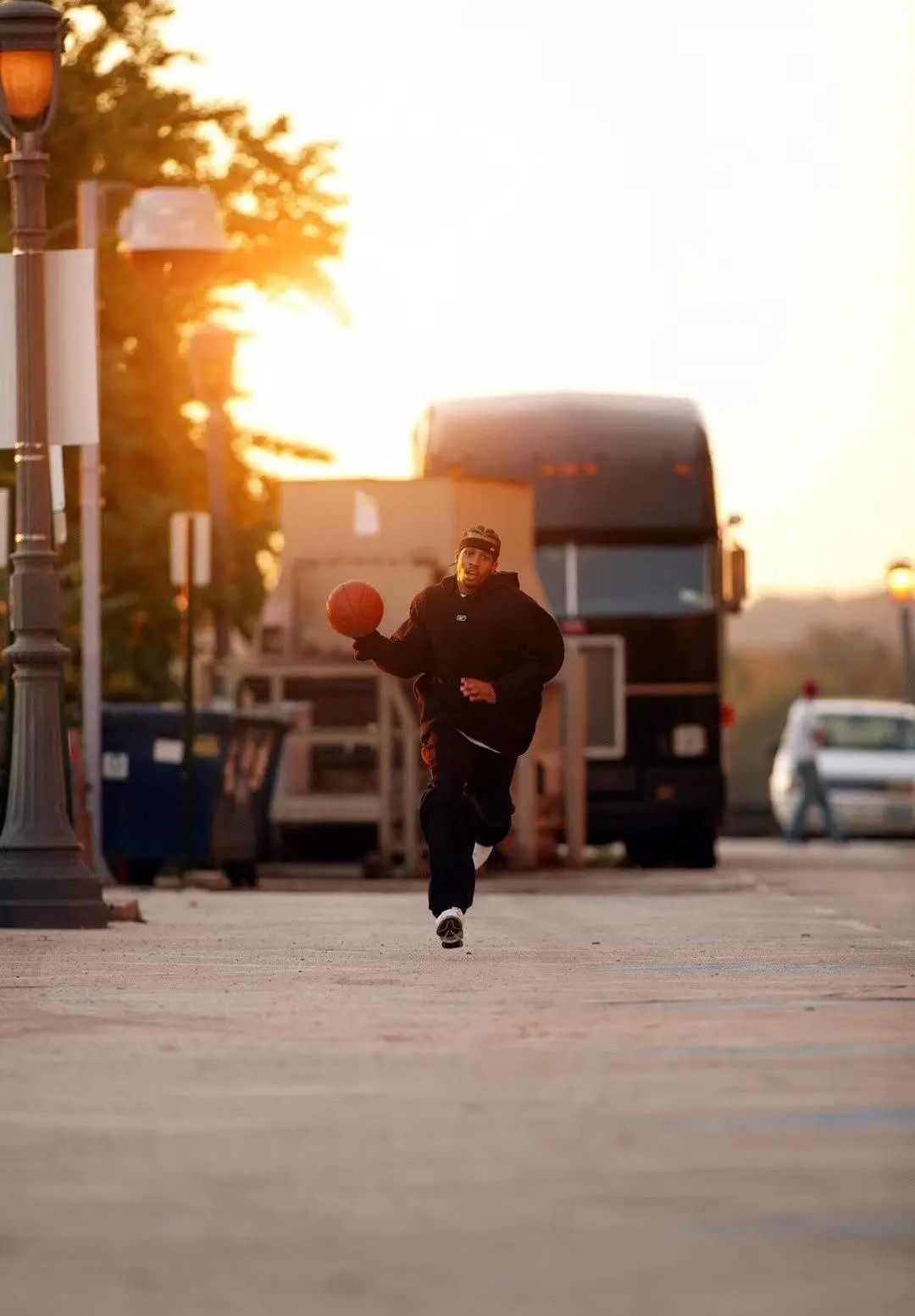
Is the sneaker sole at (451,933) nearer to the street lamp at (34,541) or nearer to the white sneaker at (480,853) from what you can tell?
the white sneaker at (480,853)

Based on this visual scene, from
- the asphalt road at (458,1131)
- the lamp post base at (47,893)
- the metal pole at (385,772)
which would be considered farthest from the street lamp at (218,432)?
the asphalt road at (458,1131)

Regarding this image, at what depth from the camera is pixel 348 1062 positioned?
9414mm

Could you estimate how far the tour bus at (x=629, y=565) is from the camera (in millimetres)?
30312

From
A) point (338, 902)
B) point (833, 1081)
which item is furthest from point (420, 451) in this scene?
point (833, 1081)

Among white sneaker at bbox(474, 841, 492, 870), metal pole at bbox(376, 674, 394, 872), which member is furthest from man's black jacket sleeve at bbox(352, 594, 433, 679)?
metal pole at bbox(376, 674, 394, 872)

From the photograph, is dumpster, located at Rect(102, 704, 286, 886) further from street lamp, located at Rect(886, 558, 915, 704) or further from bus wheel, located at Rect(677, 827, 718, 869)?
street lamp, located at Rect(886, 558, 915, 704)

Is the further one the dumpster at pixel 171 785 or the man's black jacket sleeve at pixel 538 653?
the dumpster at pixel 171 785

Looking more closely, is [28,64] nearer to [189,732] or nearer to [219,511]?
[189,732]

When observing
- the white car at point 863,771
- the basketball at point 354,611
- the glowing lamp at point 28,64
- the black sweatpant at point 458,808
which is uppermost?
the glowing lamp at point 28,64

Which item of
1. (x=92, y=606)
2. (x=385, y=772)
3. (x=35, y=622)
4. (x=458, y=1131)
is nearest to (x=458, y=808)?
(x=35, y=622)

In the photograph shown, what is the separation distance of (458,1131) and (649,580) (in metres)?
22.9

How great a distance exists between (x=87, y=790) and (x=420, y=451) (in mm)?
8123

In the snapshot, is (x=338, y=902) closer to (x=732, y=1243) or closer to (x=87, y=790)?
(x=87, y=790)

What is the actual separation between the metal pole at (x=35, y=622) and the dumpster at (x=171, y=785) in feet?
Result: 27.2
